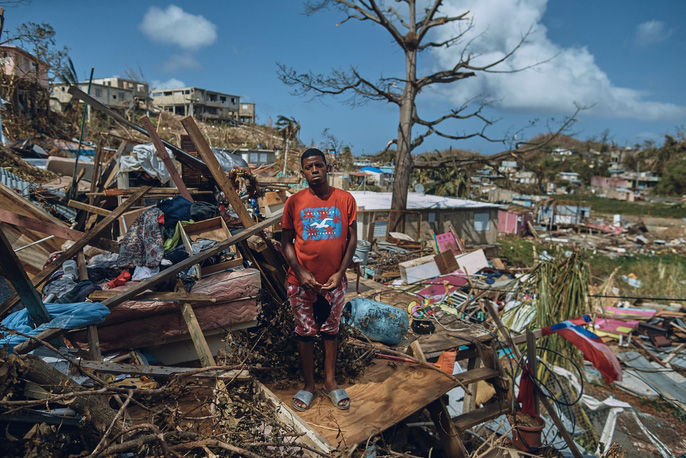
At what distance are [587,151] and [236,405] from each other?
8304 centimetres

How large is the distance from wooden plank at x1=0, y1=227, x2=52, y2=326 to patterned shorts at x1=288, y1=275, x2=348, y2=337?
71.0 inches

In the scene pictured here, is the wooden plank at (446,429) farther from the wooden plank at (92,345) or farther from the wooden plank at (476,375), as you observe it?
the wooden plank at (92,345)

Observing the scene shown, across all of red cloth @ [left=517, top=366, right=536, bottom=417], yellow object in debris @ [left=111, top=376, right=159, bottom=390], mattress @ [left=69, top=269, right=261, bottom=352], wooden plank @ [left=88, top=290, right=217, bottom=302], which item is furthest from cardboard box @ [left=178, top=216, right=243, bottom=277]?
red cloth @ [left=517, top=366, right=536, bottom=417]

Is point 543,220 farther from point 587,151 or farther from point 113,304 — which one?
point 587,151

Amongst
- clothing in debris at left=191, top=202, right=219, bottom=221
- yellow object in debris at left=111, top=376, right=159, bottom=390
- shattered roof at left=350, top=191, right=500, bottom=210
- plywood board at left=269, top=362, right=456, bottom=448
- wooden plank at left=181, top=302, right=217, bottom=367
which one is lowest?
yellow object in debris at left=111, top=376, right=159, bottom=390

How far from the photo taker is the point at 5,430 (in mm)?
2229

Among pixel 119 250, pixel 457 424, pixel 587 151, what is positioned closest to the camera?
pixel 457 424

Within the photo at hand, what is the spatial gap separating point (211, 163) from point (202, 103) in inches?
1995

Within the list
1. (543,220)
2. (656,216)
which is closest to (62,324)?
(543,220)

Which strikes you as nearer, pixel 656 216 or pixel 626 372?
pixel 626 372

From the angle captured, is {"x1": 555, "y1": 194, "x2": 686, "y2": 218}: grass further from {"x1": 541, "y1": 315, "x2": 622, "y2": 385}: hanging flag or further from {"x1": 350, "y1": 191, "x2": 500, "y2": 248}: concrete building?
{"x1": 541, "y1": 315, "x2": 622, "y2": 385}: hanging flag

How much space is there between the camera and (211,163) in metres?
3.47

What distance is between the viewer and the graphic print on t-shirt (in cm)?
301

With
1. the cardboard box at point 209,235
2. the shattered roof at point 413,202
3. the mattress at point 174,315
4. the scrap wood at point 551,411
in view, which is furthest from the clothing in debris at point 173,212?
the shattered roof at point 413,202
